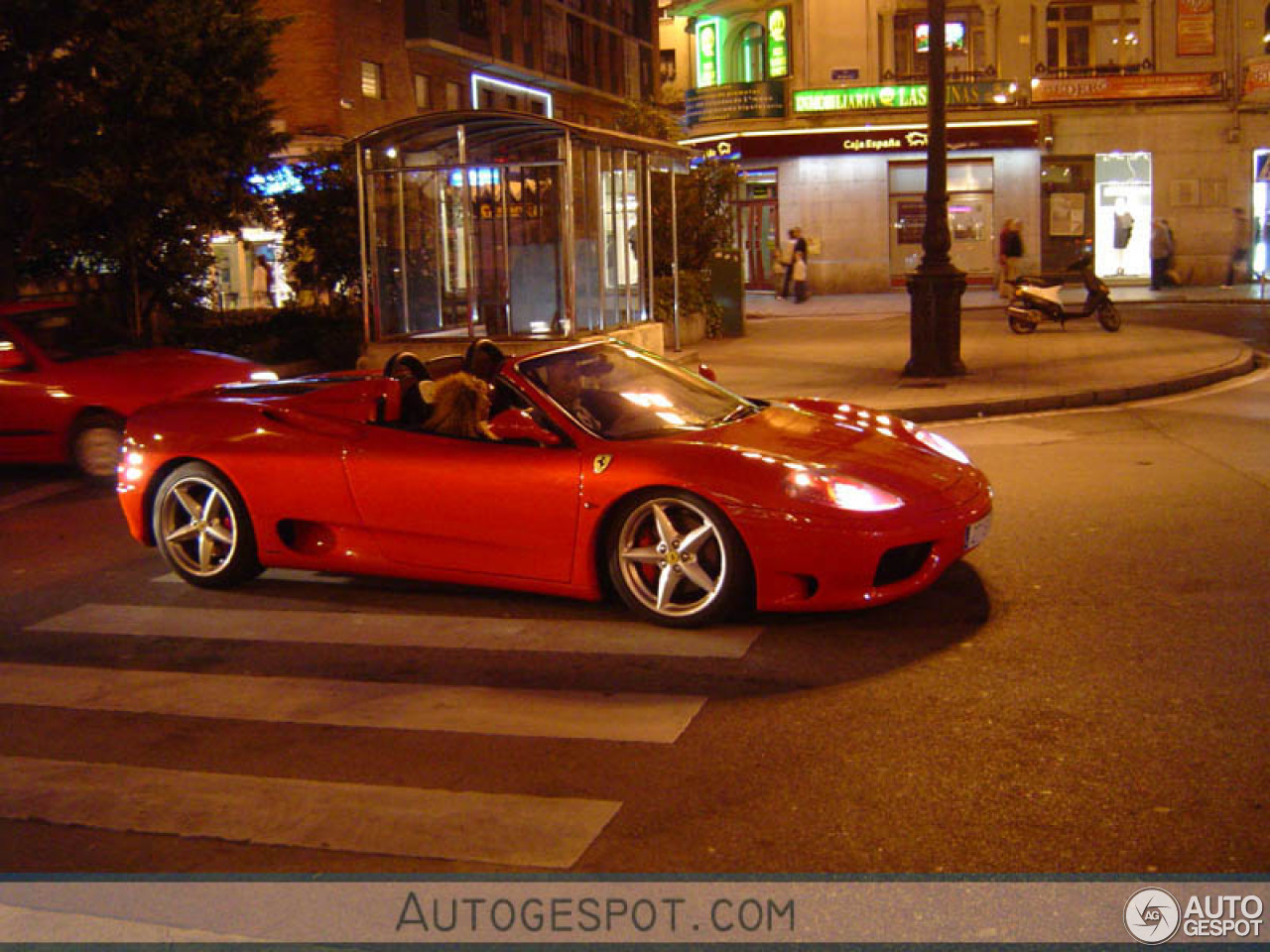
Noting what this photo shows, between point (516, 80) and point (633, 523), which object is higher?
point (516, 80)

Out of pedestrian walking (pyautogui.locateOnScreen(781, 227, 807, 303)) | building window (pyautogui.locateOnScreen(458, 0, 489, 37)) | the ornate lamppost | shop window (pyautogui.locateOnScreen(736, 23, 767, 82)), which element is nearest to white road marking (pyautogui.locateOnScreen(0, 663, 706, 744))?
the ornate lamppost

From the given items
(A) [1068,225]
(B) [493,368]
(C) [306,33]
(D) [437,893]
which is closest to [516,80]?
(C) [306,33]

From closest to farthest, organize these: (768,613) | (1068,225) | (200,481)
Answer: (768,613) < (200,481) < (1068,225)

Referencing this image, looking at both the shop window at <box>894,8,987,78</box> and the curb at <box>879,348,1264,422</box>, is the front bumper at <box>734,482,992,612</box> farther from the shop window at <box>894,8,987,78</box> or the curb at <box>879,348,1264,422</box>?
the shop window at <box>894,8,987,78</box>

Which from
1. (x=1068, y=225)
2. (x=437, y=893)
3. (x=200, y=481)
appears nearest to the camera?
(x=437, y=893)

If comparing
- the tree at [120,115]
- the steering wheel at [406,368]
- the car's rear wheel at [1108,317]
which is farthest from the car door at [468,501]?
the car's rear wheel at [1108,317]

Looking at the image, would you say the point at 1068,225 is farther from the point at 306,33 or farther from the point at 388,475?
the point at 388,475

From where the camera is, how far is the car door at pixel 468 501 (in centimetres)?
663

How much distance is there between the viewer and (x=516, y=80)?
164 feet

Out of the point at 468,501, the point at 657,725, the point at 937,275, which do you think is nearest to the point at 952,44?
the point at 937,275

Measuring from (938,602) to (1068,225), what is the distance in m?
33.2

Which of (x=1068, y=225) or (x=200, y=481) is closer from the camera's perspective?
(x=200, y=481)

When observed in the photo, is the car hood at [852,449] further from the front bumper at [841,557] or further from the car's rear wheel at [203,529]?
the car's rear wheel at [203,529]

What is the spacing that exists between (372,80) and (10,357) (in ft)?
101
